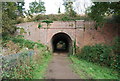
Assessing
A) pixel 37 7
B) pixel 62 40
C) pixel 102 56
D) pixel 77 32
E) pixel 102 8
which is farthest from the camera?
pixel 37 7

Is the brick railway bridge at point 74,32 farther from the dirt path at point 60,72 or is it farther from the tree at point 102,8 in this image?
the dirt path at point 60,72

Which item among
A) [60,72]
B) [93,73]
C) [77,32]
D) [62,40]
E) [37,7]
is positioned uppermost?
[37,7]

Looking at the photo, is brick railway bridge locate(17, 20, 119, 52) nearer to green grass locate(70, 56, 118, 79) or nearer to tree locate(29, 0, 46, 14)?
green grass locate(70, 56, 118, 79)

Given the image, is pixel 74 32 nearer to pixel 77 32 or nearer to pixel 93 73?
pixel 77 32

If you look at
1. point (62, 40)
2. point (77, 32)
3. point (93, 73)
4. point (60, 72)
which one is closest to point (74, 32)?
point (77, 32)

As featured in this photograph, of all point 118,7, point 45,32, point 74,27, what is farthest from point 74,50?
point 118,7

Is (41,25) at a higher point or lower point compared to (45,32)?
higher

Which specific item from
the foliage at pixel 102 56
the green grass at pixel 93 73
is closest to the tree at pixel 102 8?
the foliage at pixel 102 56

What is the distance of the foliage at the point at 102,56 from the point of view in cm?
833

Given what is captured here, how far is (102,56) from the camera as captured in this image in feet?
29.0

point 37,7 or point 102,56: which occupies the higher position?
point 37,7

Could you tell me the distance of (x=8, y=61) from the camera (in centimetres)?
339

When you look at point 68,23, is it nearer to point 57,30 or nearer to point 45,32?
point 57,30

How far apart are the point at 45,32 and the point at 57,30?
1.56 m
